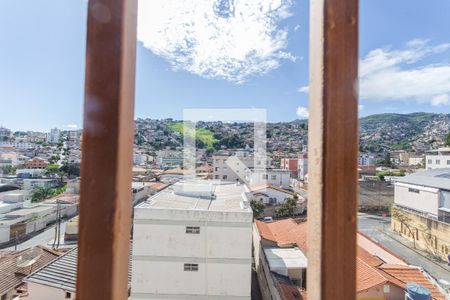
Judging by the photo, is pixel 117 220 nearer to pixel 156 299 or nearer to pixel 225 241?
pixel 225 241

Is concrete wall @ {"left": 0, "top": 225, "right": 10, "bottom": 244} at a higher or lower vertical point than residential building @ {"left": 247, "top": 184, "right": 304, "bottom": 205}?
lower

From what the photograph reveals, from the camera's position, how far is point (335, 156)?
36 centimetres

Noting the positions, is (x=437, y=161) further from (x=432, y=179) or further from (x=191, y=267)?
Result: (x=191, y=267)

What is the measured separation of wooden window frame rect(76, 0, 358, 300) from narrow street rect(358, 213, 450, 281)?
30.6ft

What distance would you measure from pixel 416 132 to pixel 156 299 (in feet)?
138

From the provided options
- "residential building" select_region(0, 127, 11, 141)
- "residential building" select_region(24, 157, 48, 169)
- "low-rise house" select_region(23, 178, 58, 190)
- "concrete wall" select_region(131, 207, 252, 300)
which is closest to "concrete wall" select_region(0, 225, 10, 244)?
"low-rise house" select_region(23, 178, 58, 190)

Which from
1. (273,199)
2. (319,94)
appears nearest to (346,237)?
(319,94)

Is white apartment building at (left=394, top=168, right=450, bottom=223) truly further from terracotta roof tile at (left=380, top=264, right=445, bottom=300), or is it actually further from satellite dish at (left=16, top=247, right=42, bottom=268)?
satellite dish at (left=16, top=247, right=42, bottom=268)

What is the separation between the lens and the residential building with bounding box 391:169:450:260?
9281 mm

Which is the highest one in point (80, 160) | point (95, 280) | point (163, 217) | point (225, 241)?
point (80, 160)

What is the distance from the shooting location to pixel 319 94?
0.37m

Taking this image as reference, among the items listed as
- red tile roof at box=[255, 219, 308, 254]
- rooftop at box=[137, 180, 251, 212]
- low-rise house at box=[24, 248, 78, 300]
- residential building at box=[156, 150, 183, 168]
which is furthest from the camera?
residential building at box=[156, 150, 183, 168]

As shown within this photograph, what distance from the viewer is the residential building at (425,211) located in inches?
365

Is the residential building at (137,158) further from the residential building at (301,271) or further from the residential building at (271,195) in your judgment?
the residential building at (271,195)
